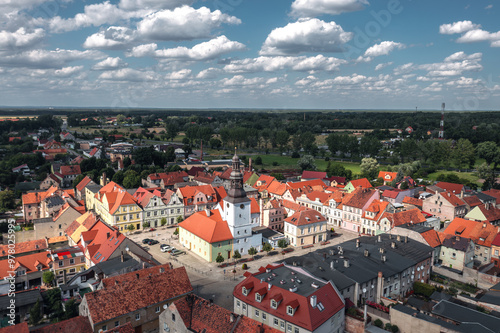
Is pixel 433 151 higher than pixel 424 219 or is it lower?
higher

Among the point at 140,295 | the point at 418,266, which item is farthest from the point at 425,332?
the point at 140,295

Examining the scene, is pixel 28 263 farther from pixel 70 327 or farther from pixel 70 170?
pixel 70 170

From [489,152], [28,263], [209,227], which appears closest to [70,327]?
[28,263]

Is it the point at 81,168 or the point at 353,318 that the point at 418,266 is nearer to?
the point at 353,318

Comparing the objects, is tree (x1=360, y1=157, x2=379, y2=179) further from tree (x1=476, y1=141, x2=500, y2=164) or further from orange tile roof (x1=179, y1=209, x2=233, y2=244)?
orange tile roof (x1=179, y1=209, x2=233, y2=244)

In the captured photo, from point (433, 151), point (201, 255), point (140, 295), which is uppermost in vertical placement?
point (433, 151)

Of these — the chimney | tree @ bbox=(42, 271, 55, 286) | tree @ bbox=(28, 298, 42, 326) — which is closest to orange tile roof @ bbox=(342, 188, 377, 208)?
the chimney
